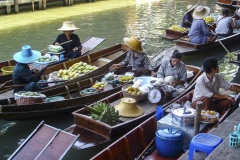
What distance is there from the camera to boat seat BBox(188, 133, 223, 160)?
14.6ft

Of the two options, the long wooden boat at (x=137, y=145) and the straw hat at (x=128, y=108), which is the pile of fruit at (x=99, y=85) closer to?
the straw hat at (x=128, y=108)

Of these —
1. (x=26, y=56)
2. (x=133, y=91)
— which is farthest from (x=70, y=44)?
(x=133, y=91)

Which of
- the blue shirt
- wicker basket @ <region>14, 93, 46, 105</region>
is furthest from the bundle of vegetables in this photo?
the blue shirt

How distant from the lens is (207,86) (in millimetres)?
6215

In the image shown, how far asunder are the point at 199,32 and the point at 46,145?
7.54 m

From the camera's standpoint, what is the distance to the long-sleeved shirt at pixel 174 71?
290 inches

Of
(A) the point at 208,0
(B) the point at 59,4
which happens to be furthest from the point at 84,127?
(A) the point at 208,0

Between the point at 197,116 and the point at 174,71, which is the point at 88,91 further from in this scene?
the point at 197,116

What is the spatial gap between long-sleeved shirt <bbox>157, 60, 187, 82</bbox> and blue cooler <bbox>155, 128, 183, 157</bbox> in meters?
2.22

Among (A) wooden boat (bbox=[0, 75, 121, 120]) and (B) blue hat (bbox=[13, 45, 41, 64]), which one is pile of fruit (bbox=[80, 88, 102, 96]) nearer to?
(A) wooden boat (bbox=[0, 75, 121, 120])

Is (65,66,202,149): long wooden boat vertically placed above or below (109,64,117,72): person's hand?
below

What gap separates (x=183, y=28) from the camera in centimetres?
1298

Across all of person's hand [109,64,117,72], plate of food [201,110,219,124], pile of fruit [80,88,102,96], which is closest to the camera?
plate of food [201,110,219,124]

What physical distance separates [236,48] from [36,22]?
30.5 feet
